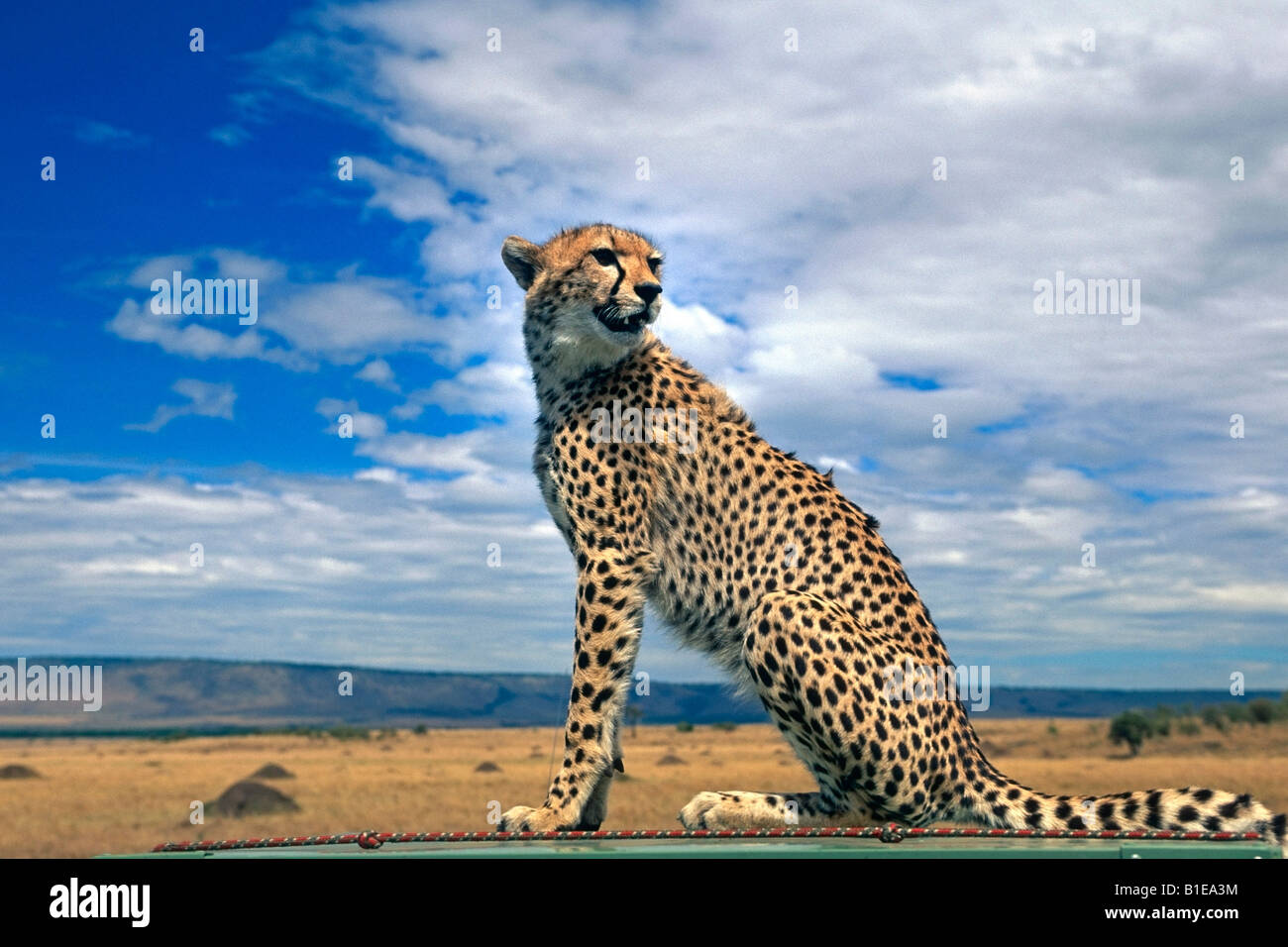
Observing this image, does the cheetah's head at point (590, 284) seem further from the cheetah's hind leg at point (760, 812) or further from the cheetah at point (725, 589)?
the cheetah's hind leg at point (760, 812)

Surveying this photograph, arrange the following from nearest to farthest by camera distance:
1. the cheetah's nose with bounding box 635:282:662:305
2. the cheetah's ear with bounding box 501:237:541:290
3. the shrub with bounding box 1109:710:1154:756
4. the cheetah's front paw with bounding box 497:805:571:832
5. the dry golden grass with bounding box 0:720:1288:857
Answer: the cheetah's front paw with bounding box 497:805:571:832 < the cheetah's nose with bounding box 635:282:662:305 < the cheetah's ear with bounding box 501:237:541:290 < the dry golden grass with bounding box 0:720:1288:857 < the shrub with bounding box 1109:710:1154:756

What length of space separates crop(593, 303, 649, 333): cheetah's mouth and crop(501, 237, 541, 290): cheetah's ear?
0.73 m

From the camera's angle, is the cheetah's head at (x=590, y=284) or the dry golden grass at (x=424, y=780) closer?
the cheetah's head at (x=590, y=284)

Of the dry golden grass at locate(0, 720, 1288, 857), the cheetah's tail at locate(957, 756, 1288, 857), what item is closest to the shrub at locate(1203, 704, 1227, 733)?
the dry golden grass at locate(0, 720, 1288, 857)

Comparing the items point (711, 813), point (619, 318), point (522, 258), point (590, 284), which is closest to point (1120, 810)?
point (711, 813)

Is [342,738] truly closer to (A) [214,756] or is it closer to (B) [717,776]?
(A) [214,756]

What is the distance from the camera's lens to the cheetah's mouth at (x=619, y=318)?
779cm

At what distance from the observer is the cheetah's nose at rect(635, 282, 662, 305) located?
7773 mm

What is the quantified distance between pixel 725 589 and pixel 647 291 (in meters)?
1.98


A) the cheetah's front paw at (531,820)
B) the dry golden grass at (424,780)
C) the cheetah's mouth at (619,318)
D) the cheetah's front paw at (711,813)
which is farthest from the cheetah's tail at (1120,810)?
the dry golden grass at (424,780)

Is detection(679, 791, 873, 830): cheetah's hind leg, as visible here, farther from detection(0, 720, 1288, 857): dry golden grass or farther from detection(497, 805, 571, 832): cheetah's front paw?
detection(0, 720, 1288, 857): dry golden grass

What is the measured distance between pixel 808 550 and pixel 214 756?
91286mm

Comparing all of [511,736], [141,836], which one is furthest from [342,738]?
[141,836]

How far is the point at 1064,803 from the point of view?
6.84 m
